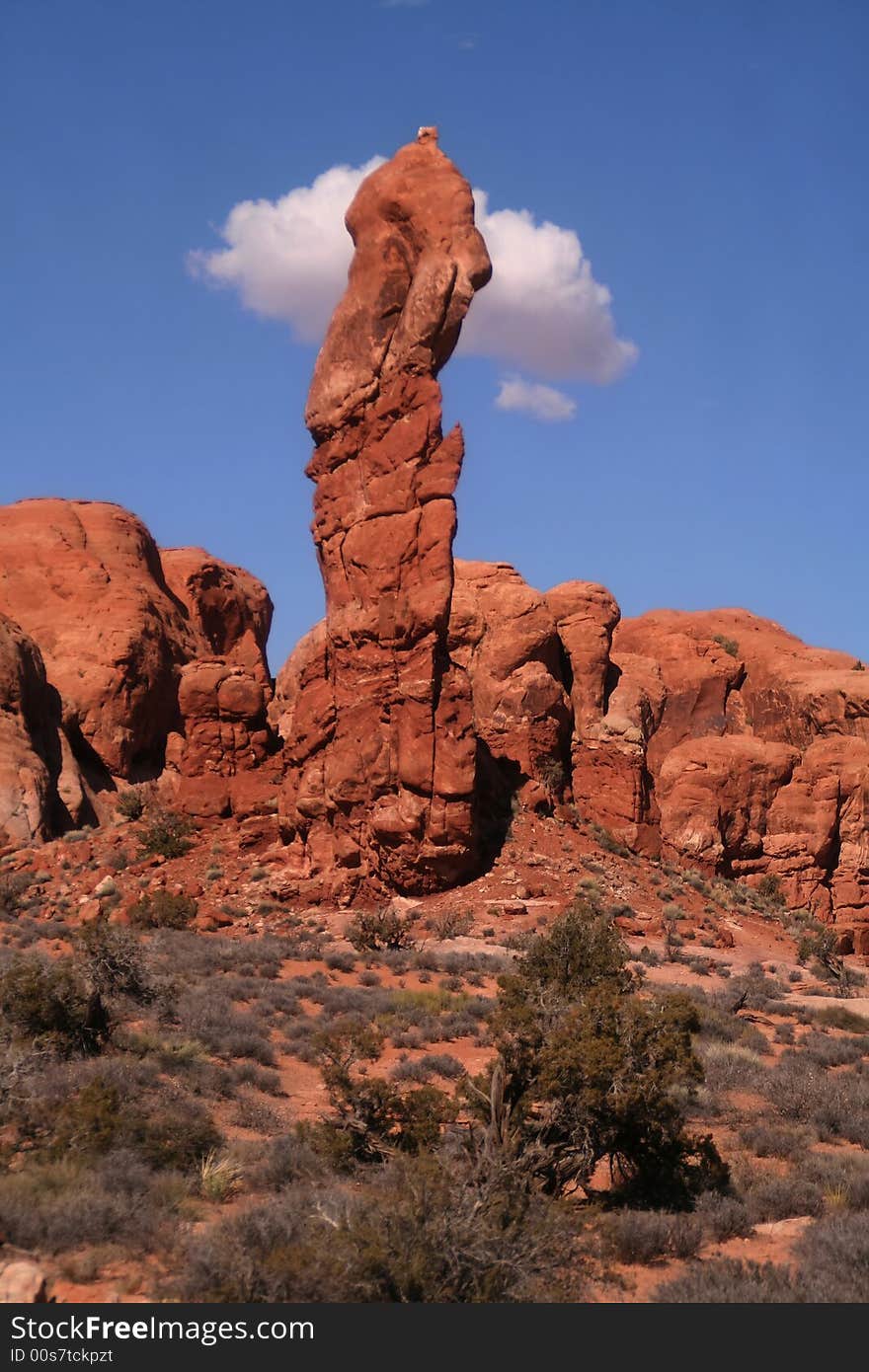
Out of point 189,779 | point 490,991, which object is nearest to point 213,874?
point 189,779

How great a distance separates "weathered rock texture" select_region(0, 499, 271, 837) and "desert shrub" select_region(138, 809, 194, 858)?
80 cm

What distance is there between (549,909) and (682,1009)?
57.9ft

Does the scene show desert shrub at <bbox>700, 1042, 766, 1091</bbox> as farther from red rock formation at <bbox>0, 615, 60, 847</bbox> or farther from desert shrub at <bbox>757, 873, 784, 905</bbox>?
desert shrub at <bbox>757, 873, 784, 905</bbox>

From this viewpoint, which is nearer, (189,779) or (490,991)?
(490,991)

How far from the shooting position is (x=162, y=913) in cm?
2747

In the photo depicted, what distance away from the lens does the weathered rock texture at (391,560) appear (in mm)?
30547

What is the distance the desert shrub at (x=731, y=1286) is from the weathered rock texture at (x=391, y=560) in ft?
70.2

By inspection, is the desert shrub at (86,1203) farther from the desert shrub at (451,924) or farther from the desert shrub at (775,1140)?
the desert shrub at (451,924)

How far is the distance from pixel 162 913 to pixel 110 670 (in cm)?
1726

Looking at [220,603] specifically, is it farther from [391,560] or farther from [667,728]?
[391,560]

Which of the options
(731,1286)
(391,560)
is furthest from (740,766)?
(731,1286)

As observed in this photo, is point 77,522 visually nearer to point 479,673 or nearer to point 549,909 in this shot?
point 479,673

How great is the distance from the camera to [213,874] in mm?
32281

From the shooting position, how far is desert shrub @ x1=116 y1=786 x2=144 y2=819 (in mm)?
38500
